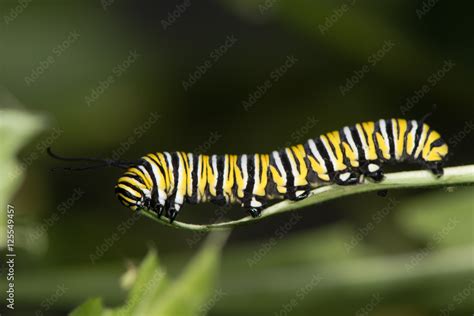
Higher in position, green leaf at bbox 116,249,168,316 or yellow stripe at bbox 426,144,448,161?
yellow stripe at bbox 426,144,448,161

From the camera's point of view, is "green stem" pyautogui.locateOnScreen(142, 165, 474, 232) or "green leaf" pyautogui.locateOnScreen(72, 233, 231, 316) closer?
"green stem" pyautogui.locateOnScreen(142, 165, 474, 232)

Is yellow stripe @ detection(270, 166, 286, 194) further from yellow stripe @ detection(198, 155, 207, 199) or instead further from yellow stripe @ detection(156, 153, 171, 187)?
yellow stripe @ detection(156, 153, 171, 187)

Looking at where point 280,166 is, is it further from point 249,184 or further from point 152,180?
point 152,180

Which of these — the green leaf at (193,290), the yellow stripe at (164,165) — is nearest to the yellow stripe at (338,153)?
the yellow stripe at (164,165)

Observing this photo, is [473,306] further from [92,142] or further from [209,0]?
[209,0]

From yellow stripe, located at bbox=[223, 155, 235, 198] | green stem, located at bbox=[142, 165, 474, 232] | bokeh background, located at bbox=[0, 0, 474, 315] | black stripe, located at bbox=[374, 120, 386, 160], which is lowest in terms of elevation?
bokeh background, located at bbox=[0, 0, 474, 315]

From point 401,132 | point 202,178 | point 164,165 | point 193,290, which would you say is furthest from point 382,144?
point 193,290
